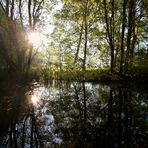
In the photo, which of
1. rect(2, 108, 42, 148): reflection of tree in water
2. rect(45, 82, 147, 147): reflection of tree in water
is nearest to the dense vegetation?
rect(45, 82, 147, 147): reflection of tree in water

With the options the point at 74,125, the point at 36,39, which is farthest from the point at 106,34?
the point at 74,125

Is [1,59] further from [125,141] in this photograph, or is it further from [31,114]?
[125,141]

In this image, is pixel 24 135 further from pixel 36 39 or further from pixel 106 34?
pixel 36 39

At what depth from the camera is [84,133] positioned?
7.06 metres

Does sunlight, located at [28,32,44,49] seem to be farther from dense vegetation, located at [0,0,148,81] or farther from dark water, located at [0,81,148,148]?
dark water, located at [0,81,148,148]


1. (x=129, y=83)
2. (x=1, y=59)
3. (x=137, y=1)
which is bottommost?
(x=129, y=83)

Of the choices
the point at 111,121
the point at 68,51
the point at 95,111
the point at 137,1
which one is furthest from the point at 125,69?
the point at 68,51

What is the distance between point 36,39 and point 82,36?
9.17 metres

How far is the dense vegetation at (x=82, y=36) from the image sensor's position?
22933 mm

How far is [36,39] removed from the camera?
3062cm

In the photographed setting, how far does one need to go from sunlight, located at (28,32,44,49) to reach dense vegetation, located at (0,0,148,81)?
1.78ft

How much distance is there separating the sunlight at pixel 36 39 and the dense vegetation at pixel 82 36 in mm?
543

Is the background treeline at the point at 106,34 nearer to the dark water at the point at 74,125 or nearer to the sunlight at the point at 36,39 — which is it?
the sunlight at the point at 36,39

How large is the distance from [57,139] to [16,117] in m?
2.99
